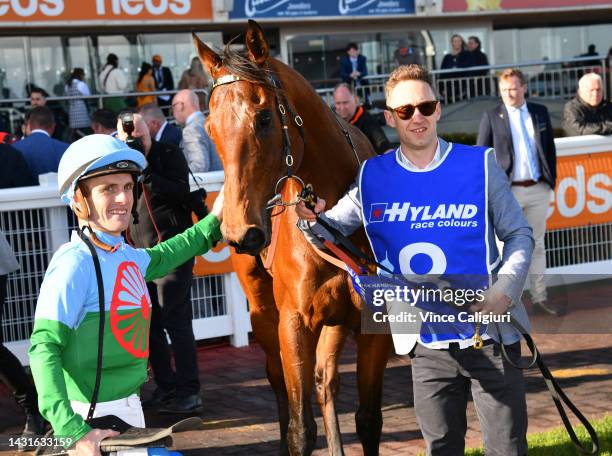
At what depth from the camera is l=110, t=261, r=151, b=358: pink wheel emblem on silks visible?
9.86 ft

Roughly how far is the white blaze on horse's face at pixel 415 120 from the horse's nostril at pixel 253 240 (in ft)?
2.12

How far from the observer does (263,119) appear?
3996mm

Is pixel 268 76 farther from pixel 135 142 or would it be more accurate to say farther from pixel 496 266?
pixel 135 142

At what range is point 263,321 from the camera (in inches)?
217

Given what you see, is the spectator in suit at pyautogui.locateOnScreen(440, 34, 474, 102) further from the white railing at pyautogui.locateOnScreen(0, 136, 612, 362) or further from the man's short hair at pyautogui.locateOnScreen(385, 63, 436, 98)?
the man's short hair at pyautogui.locateOnScreen(385, 63, 436, 98)

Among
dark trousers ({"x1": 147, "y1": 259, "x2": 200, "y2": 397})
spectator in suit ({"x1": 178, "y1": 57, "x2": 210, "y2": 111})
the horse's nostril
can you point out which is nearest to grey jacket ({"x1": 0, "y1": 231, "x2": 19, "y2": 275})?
dark trousers ({"x1": 147, "y1": 259, "x2": 200, "y2": 397})

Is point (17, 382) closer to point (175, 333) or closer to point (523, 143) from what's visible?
point (175, 333)

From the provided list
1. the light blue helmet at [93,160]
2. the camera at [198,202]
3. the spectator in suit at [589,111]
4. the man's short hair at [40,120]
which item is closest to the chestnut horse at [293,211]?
the light blue helmet at [93,160]

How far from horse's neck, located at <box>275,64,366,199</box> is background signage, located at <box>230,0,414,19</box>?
54.5ft

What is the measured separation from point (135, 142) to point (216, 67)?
205 centimetres

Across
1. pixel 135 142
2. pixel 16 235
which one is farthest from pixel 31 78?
pixel 135 142

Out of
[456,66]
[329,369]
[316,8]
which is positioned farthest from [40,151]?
[316,8]

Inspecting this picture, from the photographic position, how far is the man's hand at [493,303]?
11.1ft

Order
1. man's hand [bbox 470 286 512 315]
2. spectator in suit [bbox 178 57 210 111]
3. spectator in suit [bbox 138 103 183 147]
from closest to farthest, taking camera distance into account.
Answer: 1. man's hand [bbox 470 286 512 315]
2. spectator in suit [bbox 138 103 183 147]
3. spectator in suit [bbox 178 57 210 111]
